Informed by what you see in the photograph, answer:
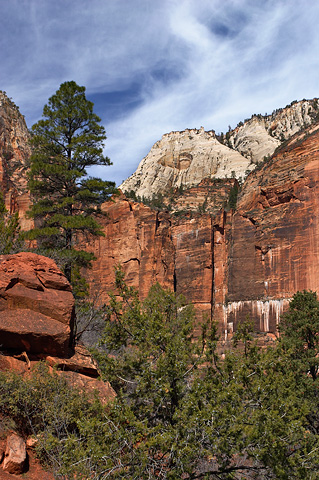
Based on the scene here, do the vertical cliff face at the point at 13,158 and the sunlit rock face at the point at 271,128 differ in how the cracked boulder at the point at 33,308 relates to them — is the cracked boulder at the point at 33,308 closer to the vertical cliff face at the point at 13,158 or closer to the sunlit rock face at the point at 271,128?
the vertical cliff face at the point at 13,158

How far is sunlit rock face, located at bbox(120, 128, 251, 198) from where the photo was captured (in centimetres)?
10744

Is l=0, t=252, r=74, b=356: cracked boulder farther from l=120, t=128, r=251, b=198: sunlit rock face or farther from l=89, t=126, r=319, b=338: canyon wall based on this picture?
l=120, t=128, r=251, b=198: sunlit rock face

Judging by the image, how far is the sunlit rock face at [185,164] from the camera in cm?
10744

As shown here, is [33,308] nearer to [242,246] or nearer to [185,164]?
[242,246]

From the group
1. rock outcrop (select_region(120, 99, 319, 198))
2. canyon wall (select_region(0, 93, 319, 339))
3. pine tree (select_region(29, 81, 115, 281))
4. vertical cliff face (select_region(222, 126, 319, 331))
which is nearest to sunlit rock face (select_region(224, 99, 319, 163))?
rock outcrop (select_region(120, 99, 319, 198))

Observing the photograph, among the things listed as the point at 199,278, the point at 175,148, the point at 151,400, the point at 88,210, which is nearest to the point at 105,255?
the point at 199,278

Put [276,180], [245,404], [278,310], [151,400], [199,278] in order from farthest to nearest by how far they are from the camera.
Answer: [199,278], [276,180], [278,310], [151,400], [245,404]

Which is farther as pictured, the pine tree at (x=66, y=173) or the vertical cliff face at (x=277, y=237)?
the vertical cliff face at (x=277, y=237)

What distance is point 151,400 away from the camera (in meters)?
7.43

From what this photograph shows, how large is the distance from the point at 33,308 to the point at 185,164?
107 m

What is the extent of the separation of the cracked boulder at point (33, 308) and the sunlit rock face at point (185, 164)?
305 ft

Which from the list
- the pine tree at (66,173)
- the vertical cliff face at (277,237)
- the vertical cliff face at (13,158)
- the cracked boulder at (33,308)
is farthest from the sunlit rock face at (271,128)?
the cracked boulder at (33,308)

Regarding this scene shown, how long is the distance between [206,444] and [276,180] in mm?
43287

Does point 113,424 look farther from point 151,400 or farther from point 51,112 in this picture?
point 51,112
